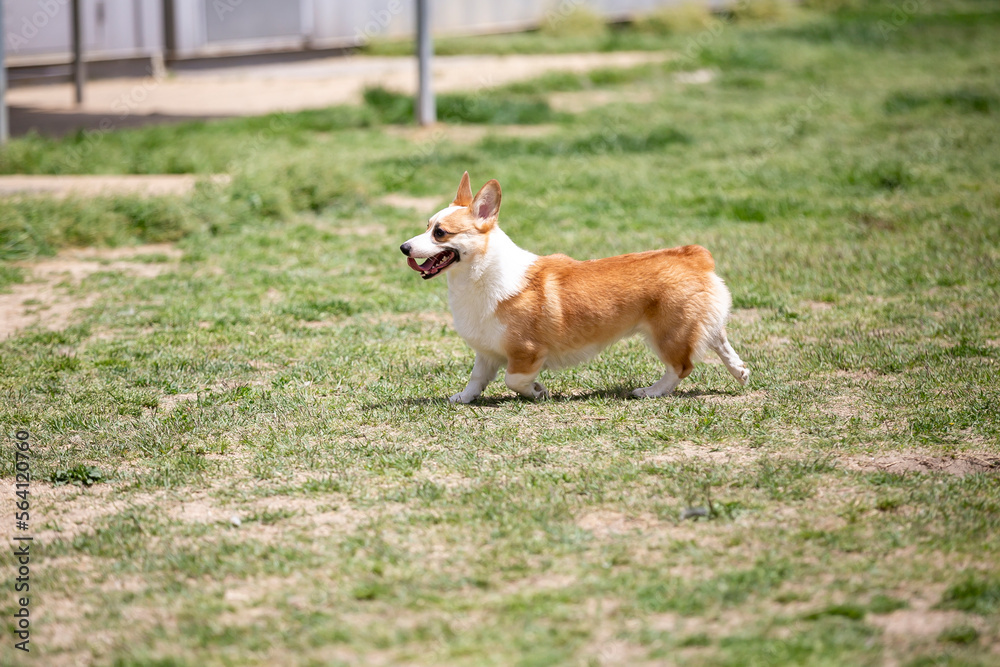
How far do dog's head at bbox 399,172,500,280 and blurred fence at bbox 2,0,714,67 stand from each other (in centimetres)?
1257

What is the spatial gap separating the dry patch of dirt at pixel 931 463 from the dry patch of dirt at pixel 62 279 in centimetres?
494

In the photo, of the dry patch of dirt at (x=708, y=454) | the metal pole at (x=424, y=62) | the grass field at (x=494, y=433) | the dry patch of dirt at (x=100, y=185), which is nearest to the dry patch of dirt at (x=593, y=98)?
the metal pole at (x=424, y=62)

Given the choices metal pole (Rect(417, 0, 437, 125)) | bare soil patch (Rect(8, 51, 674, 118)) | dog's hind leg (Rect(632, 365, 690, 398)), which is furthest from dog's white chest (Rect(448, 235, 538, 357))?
bare soil patch (Rect(8, 51, 674, 118))

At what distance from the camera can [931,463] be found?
4500 millimetres

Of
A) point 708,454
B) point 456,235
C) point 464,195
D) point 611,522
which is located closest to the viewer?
point 611,522

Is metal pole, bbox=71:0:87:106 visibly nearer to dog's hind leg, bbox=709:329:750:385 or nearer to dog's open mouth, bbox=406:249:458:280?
dog's open mouth, bbox=406:249:458:280

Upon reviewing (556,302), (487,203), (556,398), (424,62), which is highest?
(424,62)

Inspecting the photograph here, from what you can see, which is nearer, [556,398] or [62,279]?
[556,398]

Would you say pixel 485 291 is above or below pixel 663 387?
above

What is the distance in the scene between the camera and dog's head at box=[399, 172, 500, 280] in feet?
16.5

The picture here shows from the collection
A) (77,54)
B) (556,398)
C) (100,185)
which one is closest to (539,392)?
(556,398)

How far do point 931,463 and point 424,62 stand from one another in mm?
10100

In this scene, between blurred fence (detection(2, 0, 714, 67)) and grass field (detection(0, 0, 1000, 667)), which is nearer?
grass field (detection(0, 0, 1000, 667))

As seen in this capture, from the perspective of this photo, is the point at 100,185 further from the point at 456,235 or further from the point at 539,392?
the point at 539,392
